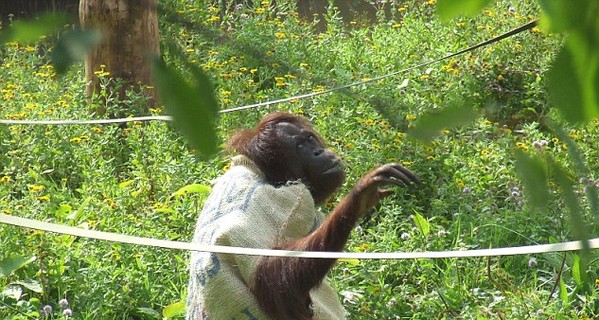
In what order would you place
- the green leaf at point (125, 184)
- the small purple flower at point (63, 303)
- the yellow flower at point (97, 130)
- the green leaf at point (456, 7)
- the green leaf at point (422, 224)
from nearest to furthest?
the green leaf at point (456, 7) → the small purple flower at point (63, 303) → the green leaf at point (422, 224) → the green leaf at point (125, 184) → the yellow flower at point (97, 130)

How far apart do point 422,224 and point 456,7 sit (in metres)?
3.45

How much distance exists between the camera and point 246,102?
16.8 ft

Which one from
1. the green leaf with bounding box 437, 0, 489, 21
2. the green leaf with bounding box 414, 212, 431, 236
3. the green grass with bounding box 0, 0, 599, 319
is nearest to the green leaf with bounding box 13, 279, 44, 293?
the green grass with bounding box 0, 0, 599, 319

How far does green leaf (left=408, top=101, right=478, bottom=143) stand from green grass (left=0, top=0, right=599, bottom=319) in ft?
8.37

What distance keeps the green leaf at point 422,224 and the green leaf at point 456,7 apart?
3406 millimetres

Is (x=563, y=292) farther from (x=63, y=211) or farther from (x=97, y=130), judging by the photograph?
(x=97, y=130)

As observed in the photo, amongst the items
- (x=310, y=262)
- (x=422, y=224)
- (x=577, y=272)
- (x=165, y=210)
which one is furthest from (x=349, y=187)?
(x=310, y=262)

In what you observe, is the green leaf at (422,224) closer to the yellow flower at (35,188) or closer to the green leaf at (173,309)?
the green leaf at (173,309)

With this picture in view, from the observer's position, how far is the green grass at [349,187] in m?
3.83

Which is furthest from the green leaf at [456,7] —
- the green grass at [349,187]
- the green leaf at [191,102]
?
the green grass at [349,187]

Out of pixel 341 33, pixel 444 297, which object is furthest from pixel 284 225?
pixel 341 33

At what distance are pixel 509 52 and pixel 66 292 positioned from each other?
2.11 metres

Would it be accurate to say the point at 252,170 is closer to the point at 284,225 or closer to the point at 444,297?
the point at 284,225

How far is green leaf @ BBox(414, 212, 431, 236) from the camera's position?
4.07 meters
